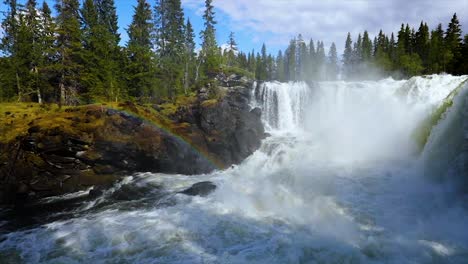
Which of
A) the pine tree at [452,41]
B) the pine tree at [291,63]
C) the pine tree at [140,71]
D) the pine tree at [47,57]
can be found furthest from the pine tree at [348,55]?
the pine tree at [47,57]

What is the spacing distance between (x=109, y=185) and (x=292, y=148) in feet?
49.1

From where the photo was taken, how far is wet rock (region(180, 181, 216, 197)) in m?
14.4

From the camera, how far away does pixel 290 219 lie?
35.6 feet

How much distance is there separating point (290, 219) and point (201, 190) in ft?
18.7

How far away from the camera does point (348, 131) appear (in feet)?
87.3

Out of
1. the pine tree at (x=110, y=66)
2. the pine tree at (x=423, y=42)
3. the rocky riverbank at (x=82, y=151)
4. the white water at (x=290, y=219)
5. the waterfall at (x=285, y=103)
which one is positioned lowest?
the white water at (x=290, y=219)

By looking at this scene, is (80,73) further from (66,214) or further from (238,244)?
(238,244)

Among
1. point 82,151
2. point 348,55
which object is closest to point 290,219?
point 82,151

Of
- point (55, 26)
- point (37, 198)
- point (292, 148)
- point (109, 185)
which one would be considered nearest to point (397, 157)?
point (292, 148)

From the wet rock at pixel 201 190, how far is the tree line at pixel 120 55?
18264 mm

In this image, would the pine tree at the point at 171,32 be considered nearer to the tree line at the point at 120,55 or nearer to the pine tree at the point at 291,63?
the tree line at the point at 120,55

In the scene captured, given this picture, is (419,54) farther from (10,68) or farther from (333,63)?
(10,68)

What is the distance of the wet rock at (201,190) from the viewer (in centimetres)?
1443

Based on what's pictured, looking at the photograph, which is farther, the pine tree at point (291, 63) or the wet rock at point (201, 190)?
the pine tree at point (291, 63)
